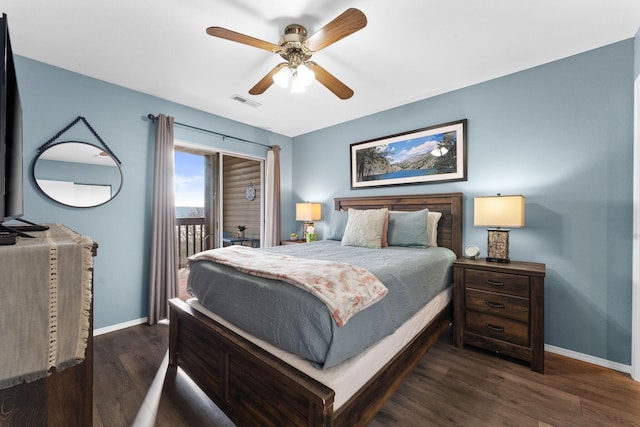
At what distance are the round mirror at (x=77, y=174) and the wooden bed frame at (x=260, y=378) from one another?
1652 mm

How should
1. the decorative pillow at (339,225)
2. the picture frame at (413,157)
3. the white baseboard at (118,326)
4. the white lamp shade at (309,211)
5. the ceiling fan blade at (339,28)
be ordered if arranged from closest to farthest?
the ceiling fan blade at (339,28) < the white baseboard at (118,326) < the picture frame at (413,157) < the decorative pillow at (339,225) < the white lamp shade at (309,211)

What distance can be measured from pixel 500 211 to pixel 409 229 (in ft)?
2.76

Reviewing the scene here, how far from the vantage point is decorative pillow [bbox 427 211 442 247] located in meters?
3.07

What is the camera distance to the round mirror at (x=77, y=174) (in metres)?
2.65

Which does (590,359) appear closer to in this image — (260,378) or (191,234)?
(260,378)

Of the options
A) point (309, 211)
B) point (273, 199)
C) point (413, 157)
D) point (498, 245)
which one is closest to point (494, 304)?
point (498, 245)

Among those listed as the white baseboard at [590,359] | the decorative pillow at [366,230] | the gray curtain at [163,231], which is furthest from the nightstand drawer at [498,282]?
the gray curtain at [163,231]

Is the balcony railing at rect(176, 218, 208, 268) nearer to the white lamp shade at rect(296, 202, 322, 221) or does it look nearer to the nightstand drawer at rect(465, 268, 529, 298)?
the white lamp shade at rect(296, 202, 322, 221)

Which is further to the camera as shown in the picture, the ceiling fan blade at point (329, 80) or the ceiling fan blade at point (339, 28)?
the ceiling fan blade at point (329, 80)

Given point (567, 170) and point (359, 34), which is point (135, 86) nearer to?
point (359, 34)

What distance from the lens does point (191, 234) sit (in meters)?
4.72

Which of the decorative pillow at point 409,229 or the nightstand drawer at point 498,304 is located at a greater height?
the decorative pillow at point 409,229

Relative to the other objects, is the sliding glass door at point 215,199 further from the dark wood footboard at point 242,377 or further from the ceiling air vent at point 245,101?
the dark wood footboard at point 242,377

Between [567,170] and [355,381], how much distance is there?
2.60m
